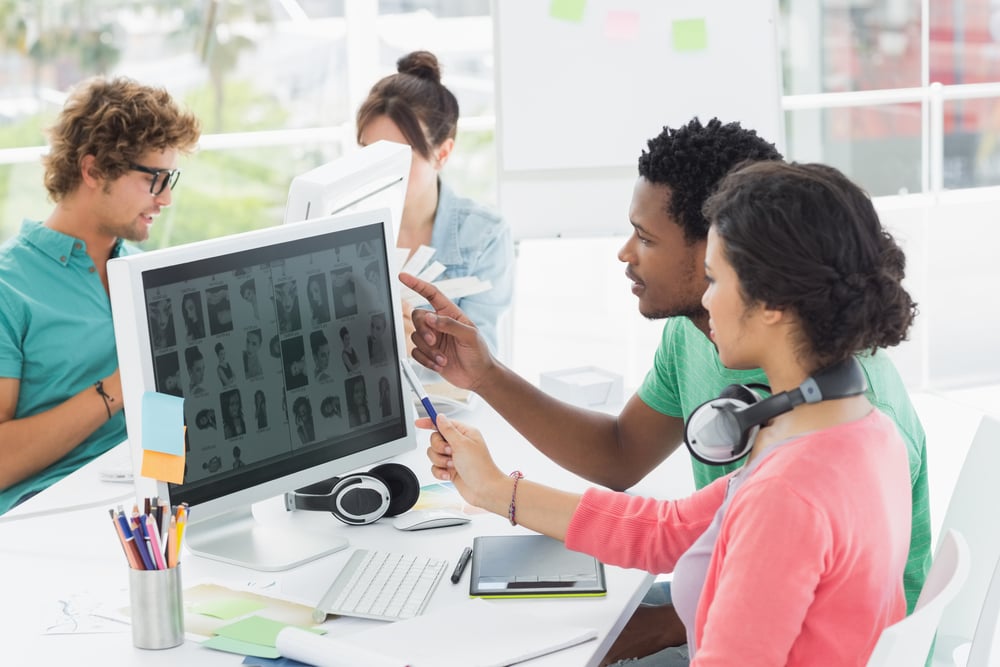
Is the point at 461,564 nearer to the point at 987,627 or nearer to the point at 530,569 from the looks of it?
the point at 530,569

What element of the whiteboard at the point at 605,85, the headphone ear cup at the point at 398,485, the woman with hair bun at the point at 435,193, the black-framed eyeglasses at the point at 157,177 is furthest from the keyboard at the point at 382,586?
the whiteboard at the point at 605,85

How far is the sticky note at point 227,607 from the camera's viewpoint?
1268mm

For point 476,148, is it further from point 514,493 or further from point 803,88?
point 514,493

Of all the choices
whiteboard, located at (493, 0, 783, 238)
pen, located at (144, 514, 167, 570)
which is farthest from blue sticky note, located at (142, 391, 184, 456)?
whiteboard, located at (493, 0, 783, 238)

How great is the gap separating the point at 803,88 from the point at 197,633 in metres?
3.51

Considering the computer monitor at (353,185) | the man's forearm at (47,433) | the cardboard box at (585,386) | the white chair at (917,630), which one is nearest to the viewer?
the white chair at (917,630)

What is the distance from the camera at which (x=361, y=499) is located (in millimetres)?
1552

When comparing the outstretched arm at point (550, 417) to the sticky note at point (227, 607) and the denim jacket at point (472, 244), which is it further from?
the denim jacket at point (472, 244)

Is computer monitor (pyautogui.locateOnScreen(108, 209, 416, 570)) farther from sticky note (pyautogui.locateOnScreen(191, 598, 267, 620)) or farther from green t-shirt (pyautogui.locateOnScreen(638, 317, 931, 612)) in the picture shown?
green t-shirt (pyautogui.locateOnScreen(638, 317, 931, 612))

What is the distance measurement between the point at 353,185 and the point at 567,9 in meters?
1.82

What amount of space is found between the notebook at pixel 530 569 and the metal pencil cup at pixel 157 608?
344 mm

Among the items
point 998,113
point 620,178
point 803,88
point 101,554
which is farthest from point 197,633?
point 998,113

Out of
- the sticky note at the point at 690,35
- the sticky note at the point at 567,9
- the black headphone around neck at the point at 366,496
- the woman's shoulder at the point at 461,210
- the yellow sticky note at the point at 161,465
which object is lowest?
the black headphone around neck at the point at 366,496

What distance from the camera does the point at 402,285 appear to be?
6.15 ft
